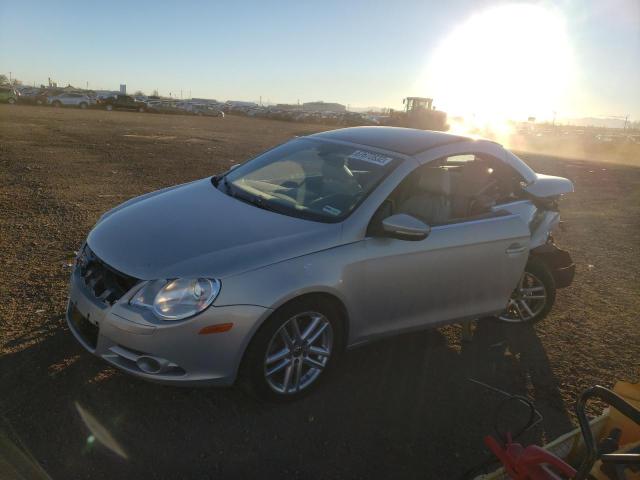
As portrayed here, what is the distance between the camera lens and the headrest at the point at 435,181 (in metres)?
3.86

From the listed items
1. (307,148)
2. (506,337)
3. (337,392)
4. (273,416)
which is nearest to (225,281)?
(273,416)

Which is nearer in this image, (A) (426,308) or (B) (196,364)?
(B) (196,364)

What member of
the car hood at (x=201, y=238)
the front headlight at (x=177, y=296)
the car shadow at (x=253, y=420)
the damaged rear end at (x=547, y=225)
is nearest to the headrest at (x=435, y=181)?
the damaged rear end at (x=547, y=225)

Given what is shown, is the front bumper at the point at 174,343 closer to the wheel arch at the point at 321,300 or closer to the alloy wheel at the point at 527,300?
the wheel arch at the point at 321,300

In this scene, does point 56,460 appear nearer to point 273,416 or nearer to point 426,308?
point 273,416

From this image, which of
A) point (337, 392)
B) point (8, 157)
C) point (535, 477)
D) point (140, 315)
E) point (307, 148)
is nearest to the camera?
point (535, 477)

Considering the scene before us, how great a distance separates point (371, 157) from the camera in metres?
3.84

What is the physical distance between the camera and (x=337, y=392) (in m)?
3.37

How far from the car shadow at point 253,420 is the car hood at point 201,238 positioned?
2.69 feet

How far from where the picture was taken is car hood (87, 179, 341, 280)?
2.84 m

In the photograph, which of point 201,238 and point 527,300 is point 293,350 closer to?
point 201,238

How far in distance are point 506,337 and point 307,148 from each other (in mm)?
2359

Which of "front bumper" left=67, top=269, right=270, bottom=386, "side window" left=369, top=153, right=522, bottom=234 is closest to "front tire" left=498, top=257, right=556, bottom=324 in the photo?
"side window" left=369, top=153, right=522, bottom=234

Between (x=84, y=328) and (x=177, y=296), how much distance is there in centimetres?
70
